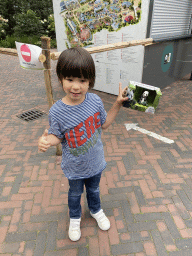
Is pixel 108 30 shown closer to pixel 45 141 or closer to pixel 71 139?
pixel 71 139

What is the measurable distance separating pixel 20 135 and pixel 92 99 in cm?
294

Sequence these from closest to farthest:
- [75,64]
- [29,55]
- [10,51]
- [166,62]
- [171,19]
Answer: [75,64] < [29,55] < [10,51] < [171,19] < [166,62]

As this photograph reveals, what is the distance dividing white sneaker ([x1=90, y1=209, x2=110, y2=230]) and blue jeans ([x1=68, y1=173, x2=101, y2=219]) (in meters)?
0.06

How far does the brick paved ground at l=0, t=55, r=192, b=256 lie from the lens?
2055mm

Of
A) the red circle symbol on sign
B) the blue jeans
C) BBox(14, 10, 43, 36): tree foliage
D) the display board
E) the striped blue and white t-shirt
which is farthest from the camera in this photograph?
BBox(14, 10, 43, 36): tree foliage

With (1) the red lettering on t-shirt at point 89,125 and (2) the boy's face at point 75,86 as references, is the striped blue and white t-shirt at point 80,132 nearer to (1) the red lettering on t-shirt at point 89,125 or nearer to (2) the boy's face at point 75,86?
(1) the red lettering on t-shirt at point 89,125

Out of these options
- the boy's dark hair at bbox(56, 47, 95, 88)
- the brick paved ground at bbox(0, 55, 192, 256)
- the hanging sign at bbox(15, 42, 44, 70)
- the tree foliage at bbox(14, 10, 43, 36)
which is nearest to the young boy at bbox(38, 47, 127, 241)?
the boy's dark hair at bbox(56, 47, 95, 88)

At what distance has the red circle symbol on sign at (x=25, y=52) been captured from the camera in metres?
2.56

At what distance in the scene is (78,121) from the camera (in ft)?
5.04

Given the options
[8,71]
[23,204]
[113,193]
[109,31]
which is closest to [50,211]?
[23,204]

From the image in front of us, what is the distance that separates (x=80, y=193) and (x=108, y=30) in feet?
15.8

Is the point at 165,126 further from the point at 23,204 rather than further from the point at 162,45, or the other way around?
the point at 23,204

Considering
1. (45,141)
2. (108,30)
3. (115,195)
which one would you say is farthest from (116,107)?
(108,30)

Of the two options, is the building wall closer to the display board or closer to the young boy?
the display board
